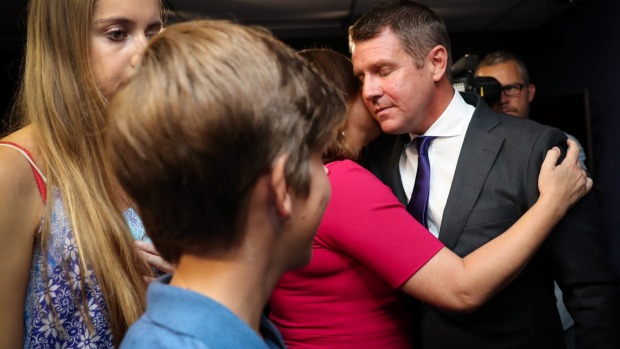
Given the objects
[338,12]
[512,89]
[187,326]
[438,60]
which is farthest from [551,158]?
[338,12]

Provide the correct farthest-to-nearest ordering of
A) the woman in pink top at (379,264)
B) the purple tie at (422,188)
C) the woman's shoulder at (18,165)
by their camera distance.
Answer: the purple tie at (422,188) < the woman in pink top at (379,264) < the woman's shoulder at (18,165)

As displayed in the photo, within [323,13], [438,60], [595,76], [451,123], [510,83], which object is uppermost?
[438,60]

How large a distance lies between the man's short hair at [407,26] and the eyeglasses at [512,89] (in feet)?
5.75

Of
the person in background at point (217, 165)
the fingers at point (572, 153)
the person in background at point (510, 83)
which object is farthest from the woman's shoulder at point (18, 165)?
the person in background at point (510, 83)

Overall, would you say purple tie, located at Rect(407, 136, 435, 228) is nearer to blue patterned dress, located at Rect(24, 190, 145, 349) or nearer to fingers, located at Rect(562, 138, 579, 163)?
fingers, located at Rect(562, 138, 579, 163)

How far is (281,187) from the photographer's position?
2.21 ft

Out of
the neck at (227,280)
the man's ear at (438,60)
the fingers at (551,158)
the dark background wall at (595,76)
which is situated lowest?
the dark background wall at (595,76)

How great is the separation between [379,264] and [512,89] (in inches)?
94.5

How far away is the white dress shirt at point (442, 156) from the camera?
150 cm

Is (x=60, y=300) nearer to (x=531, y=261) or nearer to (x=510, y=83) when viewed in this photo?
(x=531, y=261)

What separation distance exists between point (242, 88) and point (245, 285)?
24cm

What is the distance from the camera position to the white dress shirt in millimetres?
1502

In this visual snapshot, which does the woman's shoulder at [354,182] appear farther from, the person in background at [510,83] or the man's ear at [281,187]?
the person in background at [510,83]

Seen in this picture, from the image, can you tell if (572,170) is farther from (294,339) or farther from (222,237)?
(222,237)
